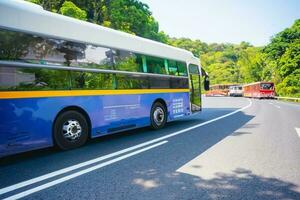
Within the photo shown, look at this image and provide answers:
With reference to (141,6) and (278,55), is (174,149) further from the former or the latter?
(278,55)

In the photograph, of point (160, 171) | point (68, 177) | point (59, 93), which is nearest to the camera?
point (68, 177)

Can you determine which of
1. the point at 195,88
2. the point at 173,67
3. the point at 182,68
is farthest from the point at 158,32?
the point at 173,67

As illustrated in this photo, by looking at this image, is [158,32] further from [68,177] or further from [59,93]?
[68,177]

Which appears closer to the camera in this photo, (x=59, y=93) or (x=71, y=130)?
(x=59, y=93)

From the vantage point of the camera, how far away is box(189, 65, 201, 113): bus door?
40.6ft

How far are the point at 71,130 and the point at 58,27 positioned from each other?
7.49ft

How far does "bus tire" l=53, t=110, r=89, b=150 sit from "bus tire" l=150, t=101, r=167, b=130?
3202mm

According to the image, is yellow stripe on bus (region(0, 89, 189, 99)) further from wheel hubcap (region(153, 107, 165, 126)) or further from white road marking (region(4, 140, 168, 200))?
white road marking (region(4, 140, 168, 200))

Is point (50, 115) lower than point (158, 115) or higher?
higher

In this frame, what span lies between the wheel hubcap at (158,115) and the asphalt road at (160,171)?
222 centimetres

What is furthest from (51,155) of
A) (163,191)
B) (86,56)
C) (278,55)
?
(278,55)

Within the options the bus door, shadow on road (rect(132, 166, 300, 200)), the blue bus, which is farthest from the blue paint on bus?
the bus door

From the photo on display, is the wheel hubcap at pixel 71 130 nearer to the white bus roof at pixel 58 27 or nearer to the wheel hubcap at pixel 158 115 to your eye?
the white bus roof at pixel 58 27

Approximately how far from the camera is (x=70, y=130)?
656 centimetres
